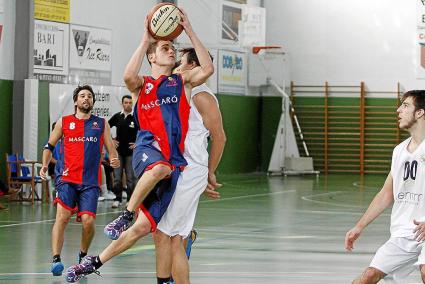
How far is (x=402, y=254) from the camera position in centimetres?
690

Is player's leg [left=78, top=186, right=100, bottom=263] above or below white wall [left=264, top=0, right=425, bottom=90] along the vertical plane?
below

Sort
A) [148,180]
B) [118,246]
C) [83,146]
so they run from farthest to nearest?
[83,146]
[118,246]
[148,180]

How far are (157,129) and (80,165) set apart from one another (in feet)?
11.0

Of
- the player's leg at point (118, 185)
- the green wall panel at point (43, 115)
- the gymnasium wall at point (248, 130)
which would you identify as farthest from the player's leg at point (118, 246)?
the gymnasium wall at point (248, 130)

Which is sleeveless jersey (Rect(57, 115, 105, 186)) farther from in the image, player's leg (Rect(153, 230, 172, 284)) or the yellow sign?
the yellow sign

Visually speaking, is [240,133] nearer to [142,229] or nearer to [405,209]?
[142,229]

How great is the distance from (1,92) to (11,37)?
1.24m

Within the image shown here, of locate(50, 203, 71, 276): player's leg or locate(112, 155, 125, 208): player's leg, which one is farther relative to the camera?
locate(112, 155, 125, 208): player's leg

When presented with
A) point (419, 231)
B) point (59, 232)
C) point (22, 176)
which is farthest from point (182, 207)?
point (22, 176)

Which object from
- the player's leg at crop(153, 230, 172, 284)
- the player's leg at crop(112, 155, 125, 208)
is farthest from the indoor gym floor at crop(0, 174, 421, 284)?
the player's leg at crop(153, 230, 172, 284)

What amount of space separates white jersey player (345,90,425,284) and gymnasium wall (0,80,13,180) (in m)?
16.3

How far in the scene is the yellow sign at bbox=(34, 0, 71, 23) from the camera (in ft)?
77.1

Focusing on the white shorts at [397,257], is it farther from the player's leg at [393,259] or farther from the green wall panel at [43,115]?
the green wall panel at [43,115]

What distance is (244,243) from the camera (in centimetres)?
1378
